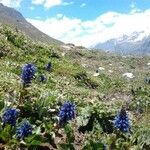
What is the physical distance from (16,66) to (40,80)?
107 inches

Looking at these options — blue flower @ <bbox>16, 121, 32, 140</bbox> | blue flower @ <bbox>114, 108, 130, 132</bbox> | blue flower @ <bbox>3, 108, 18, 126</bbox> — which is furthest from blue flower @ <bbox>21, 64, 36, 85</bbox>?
blue flower @ <bbox>114, 108, 130, 132</bbox>

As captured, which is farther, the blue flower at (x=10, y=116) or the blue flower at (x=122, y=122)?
the blue flower at (x=122, y=122)

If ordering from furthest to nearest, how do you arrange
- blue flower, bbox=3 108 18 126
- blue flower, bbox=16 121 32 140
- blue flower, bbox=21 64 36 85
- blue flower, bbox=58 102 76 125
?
blue flower, bbox=21 64 36 85, blue flower, bbox=58 102 76 125, blue flower, bbox=3 108 18 126, blue flower, bbox=16 121 32 140

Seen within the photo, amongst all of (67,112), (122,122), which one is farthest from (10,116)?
(122,122)

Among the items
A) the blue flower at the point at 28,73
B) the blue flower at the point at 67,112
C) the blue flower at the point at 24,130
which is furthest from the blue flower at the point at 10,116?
the blue flower at the point at 28,73

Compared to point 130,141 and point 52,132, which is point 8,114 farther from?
point 130,141

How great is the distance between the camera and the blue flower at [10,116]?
1005 cm

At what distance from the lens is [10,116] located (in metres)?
10.1

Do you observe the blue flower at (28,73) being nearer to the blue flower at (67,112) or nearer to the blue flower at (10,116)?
the blue flower at (67,112)

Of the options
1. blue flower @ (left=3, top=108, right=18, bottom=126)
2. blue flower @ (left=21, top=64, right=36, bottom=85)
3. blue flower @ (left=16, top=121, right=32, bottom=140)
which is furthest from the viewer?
blue flower @ (left=21, top=64, right=36, bottom=85)

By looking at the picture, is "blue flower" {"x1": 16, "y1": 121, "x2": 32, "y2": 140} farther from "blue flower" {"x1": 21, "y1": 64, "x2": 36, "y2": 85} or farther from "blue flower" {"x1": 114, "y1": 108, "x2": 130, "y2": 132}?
"blue flower" {"x1": 21, "y1": 64, "x2": 36, "y2": 85}

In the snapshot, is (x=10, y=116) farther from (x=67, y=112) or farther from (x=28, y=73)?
(x=28, y=73)

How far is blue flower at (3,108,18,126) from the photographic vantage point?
10055mm

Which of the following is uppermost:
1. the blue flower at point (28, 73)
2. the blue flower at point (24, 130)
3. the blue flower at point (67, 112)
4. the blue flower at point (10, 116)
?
the blue flower at point (28, 73)
